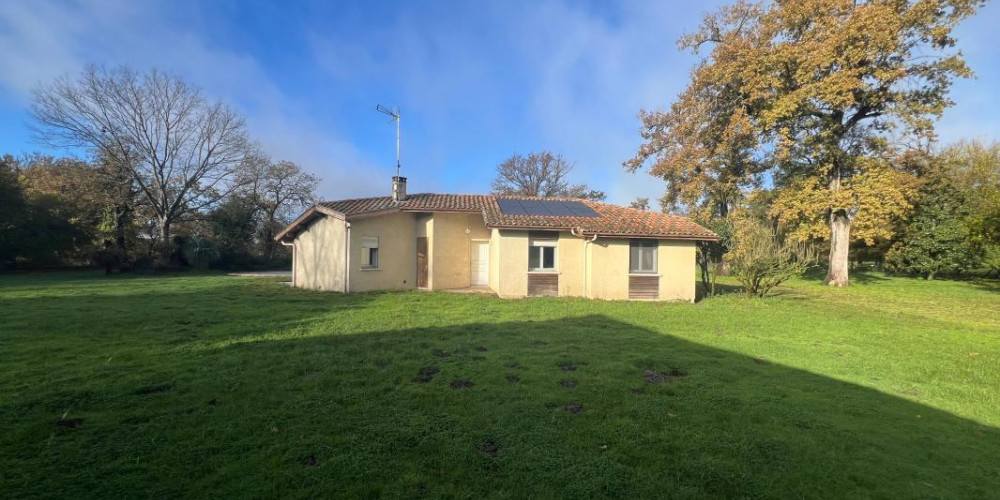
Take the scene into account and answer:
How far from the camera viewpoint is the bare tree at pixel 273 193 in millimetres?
37375

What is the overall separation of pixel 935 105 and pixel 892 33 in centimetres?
425

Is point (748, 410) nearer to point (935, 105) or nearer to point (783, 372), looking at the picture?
point (783, 372)

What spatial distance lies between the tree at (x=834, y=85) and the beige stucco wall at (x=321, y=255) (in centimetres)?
2109

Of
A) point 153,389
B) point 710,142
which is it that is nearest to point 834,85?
point 710,142

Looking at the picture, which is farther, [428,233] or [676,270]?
[428,233]

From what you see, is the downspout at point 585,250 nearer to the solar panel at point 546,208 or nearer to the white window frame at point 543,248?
the white window frame at point 543,248

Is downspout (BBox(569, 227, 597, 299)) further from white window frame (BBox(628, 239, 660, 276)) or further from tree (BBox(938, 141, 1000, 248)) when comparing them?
tree (BBox(938, 141, 1000, 248))

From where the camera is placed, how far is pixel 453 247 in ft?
59.8

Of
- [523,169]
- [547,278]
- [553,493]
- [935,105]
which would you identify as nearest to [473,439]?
[553,493]

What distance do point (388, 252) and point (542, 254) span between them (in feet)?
20.6

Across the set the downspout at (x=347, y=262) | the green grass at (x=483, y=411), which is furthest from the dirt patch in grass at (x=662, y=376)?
the downspout at (x=347, y=262)

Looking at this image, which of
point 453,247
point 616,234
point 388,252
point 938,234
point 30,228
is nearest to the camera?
point 616,234

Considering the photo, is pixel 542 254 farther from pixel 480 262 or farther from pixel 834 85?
pixel 834 85

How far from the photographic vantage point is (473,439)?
3.99 m
